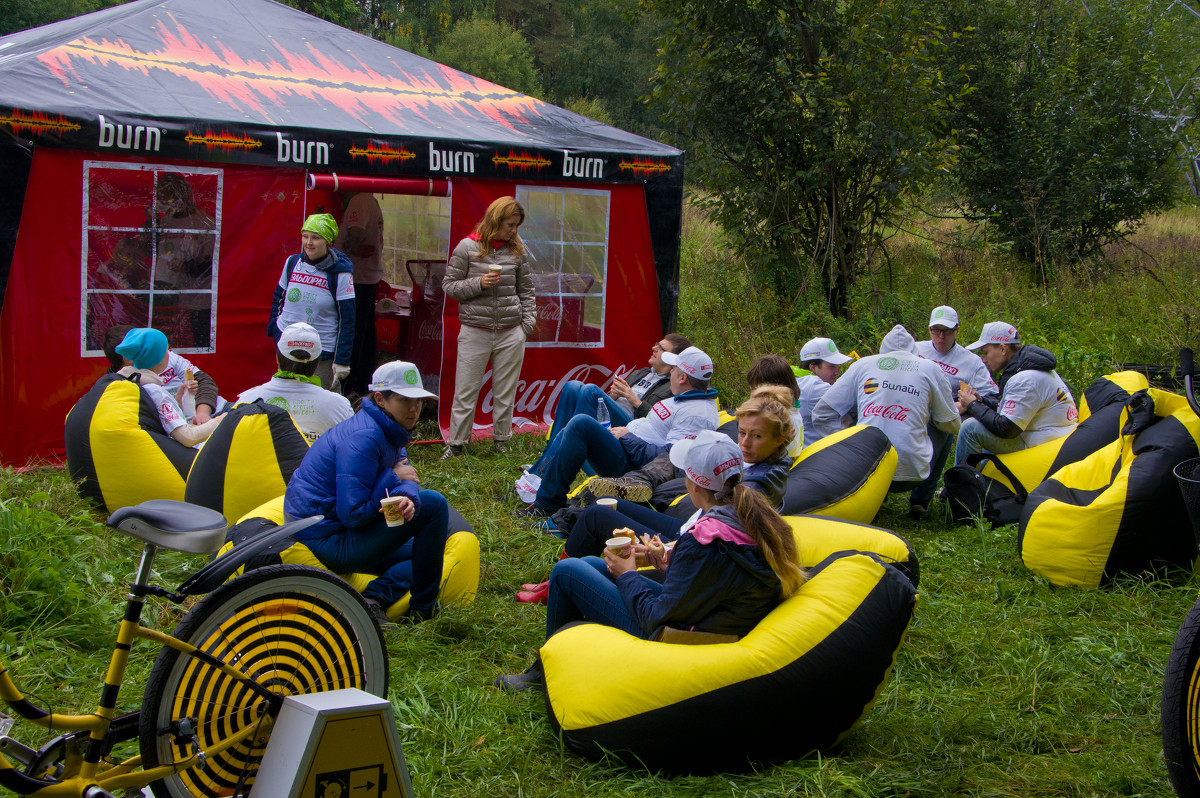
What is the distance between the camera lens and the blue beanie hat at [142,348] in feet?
17.5

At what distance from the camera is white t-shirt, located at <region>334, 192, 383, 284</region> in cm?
870

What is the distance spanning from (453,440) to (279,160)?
243cm

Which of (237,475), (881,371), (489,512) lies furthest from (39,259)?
(881,371)

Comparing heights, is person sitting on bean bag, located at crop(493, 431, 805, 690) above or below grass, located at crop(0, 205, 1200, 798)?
above

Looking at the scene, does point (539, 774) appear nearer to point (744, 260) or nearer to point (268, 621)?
point (268, 621)

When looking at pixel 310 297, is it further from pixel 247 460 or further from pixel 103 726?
pixel 103 726

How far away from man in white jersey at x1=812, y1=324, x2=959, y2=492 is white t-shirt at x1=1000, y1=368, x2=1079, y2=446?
374mm

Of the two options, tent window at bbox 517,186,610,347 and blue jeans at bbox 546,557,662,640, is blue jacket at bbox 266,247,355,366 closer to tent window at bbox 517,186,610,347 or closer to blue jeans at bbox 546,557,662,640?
tent window at bbox 517,186,610,347

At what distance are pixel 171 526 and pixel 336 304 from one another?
480cm

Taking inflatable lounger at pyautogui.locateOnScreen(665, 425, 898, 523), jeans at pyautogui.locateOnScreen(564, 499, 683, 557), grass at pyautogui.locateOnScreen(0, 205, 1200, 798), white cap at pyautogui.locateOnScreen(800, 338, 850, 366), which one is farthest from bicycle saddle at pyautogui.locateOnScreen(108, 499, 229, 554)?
white cap at pyautogui.locateOnScreen(800, 338, 850, 366)

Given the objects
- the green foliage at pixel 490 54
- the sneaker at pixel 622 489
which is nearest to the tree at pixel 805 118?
the sneaker at pixel 622 489

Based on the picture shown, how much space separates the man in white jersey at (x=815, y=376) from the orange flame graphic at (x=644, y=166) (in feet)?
8.97

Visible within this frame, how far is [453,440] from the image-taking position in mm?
7402

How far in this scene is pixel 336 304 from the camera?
6965 millimetres
